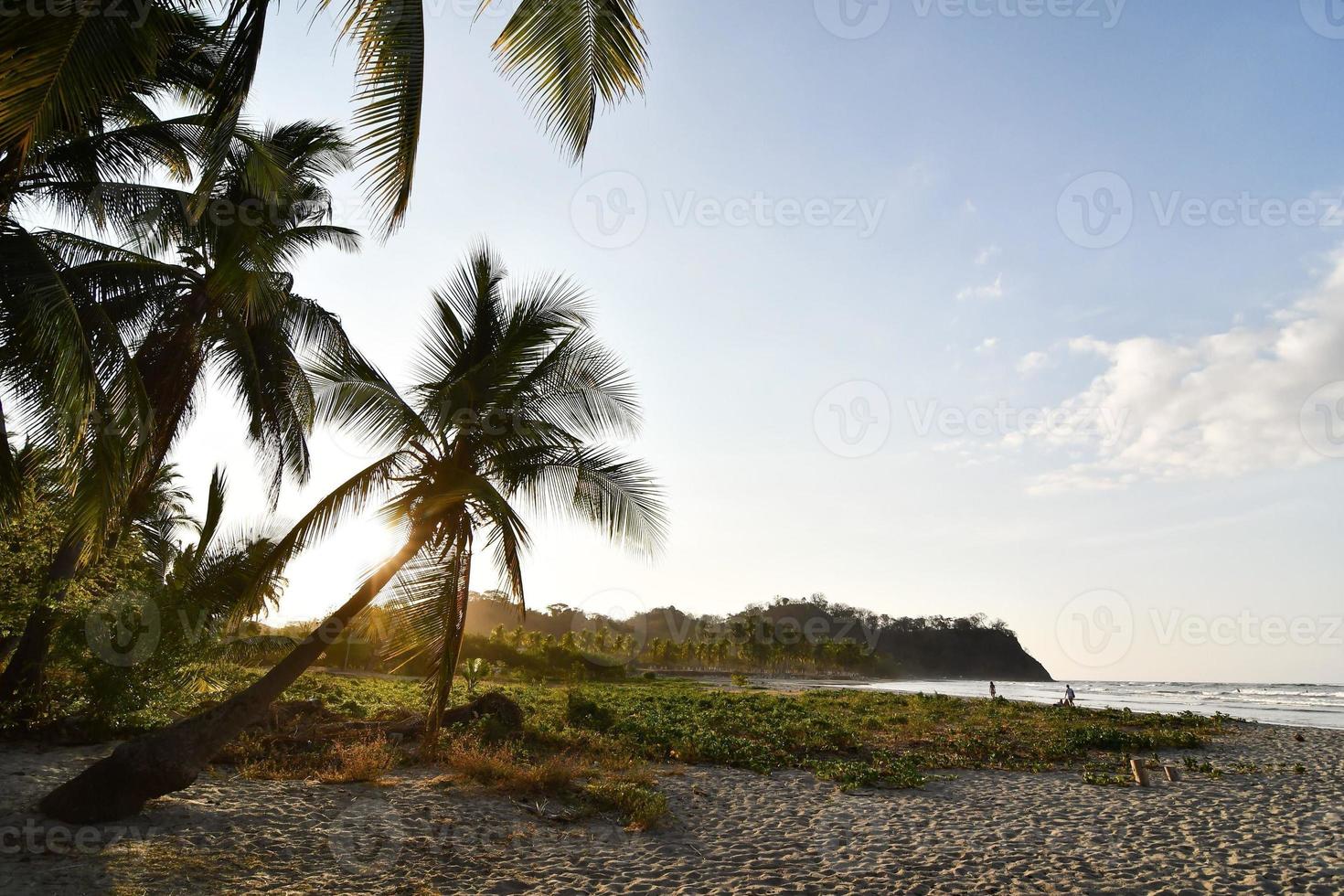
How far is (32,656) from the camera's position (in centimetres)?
1140

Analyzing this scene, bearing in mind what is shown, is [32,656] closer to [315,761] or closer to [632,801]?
[315,761]

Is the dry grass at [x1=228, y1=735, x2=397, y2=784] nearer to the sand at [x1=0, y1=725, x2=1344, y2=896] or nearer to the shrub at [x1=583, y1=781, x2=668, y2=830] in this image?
the sand at [x1=0, y1=725, x2=1344, y2=896]

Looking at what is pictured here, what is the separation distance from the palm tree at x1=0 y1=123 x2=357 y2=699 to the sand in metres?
3.18

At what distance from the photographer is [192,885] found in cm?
640

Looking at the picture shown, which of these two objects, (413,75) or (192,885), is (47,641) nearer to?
(192,885)

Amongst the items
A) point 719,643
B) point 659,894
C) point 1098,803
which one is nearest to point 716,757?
point 1098,803

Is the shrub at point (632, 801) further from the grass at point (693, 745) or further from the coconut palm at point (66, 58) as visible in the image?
the coconut palm at point (66, 58)

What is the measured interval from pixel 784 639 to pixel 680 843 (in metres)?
107

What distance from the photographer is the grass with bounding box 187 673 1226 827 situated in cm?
1119

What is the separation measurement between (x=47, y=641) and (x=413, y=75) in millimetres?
11659

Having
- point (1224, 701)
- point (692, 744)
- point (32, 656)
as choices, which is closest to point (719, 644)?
point (1224, 701)

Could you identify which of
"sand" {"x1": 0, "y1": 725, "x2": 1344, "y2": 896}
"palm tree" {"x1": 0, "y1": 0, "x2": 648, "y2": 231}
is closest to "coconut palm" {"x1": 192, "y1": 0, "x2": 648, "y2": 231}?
"palm tree" {"x1": 0, "y1": 0, "x2": 648, "y2": 231}

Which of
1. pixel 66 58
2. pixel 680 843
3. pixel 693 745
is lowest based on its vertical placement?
pixel 680 843

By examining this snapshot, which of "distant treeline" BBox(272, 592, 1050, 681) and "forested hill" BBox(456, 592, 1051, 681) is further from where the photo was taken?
"forested hill" BBox(456, 592, 1051, 681)
